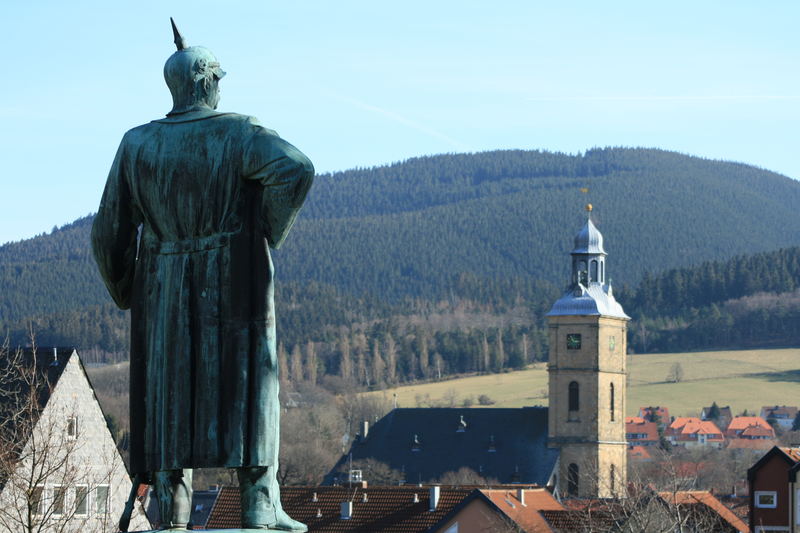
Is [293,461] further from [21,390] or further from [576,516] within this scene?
[21,390]

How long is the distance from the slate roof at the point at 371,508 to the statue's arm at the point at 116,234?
4954cm

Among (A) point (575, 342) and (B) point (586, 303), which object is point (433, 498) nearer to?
(B) point (586, 303)

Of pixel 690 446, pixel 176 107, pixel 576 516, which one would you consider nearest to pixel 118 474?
pixel 176 107

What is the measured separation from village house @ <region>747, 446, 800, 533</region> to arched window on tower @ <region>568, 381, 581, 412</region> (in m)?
63.3

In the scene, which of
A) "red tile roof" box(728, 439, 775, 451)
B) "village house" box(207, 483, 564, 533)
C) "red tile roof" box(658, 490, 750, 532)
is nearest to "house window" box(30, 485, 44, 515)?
"red tile roof" box(658, 490, 750, 532)

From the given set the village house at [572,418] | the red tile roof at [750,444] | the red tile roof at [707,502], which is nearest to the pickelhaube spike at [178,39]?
the red tile roof at [707,502]

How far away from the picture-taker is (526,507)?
63.4m

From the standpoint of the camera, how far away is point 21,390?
82.2ft

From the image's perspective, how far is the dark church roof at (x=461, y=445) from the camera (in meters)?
120

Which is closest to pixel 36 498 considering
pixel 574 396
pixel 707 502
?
pixel 707 502

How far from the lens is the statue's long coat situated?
7.83 m

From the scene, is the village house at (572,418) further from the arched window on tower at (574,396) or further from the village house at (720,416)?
the village house at (720,416)

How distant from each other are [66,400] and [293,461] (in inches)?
3827

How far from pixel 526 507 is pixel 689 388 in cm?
12946
